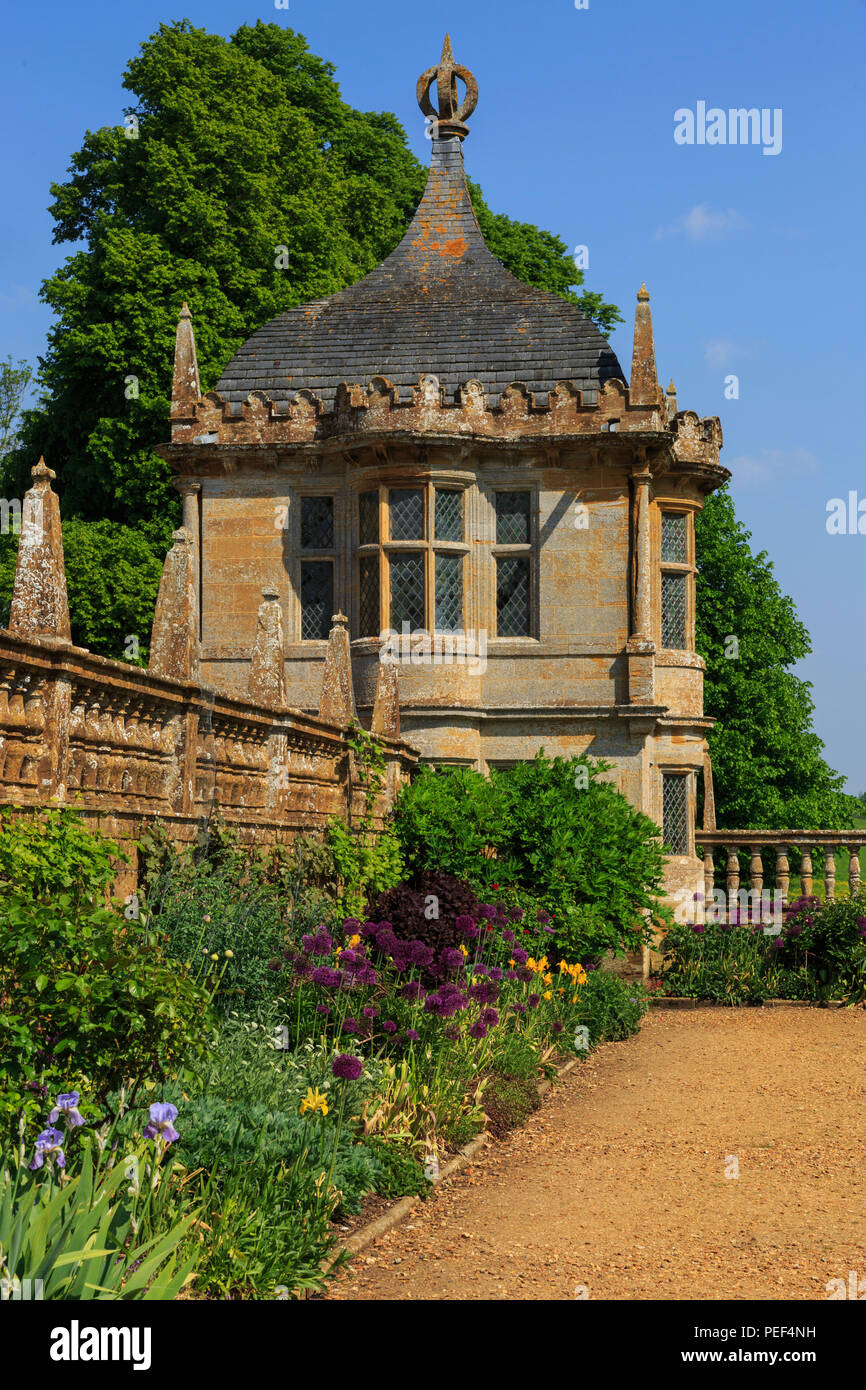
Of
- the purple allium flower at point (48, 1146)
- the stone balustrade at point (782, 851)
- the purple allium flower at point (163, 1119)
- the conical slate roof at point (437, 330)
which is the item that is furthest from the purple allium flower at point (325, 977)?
the stone balustrade at point (782, 851)

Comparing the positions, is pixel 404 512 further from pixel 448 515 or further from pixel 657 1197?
pixel 657 1197

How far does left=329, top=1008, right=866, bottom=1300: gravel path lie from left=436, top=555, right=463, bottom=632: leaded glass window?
6782 mm

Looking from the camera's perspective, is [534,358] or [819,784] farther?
[819,784]

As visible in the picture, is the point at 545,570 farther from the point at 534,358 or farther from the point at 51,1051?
the point at 51,1051

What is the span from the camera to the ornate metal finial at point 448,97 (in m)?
20.8

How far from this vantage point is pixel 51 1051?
5.79 meters

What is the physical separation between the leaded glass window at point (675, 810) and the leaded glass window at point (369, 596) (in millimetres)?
4266

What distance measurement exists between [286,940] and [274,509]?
10273 millimetres

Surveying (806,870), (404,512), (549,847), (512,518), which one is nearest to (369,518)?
(404,512)

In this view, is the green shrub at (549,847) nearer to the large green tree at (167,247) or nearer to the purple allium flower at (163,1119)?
the purple allium flower at (163,1119)

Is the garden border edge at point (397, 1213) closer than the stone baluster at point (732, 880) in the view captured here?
Yes

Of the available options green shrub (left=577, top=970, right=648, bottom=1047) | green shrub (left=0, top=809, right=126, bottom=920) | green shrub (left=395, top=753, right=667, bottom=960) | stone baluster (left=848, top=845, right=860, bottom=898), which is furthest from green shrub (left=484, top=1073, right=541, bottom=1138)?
stone baluster (left=848, top=845, right=860, bottom=898)
